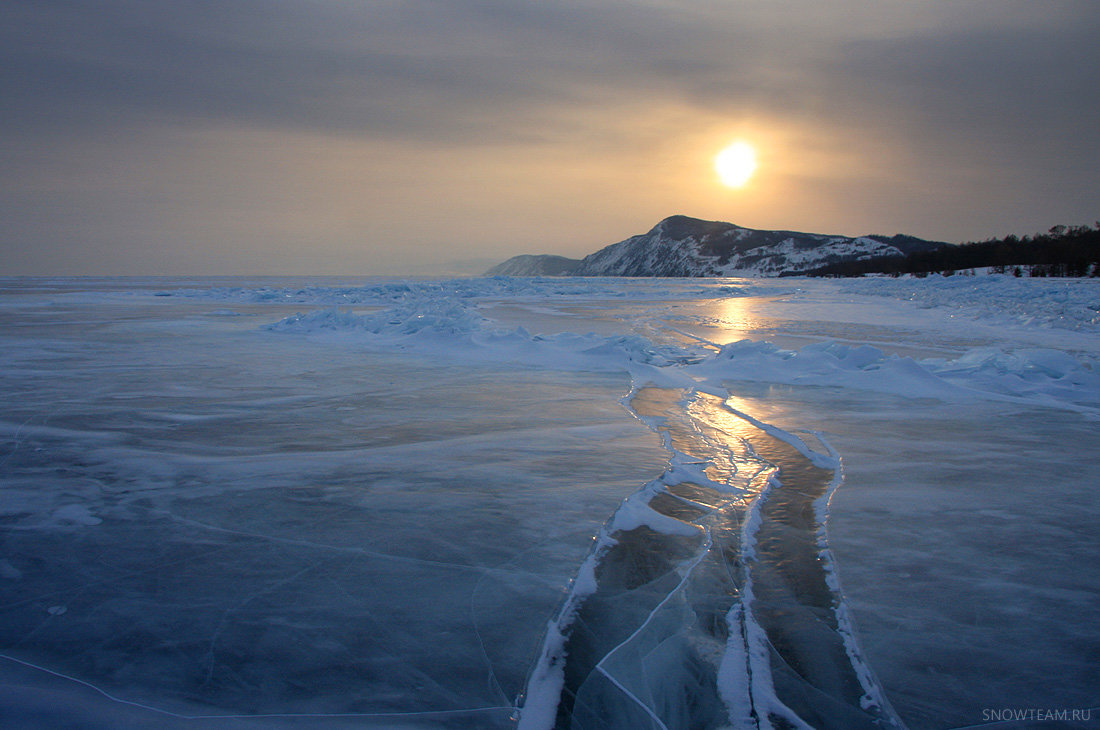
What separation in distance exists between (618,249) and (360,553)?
648 feet

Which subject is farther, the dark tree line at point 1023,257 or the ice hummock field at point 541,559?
the dark tree line at point 1023,257

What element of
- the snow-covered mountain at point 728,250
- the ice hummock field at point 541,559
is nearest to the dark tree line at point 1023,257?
the ice hummock field at point 541,559

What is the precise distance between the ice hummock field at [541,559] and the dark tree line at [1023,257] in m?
38.0

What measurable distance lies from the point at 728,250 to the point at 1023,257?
115m

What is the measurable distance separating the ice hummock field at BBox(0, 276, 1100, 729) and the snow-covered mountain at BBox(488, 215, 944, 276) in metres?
128

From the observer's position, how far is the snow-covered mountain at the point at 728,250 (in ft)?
441

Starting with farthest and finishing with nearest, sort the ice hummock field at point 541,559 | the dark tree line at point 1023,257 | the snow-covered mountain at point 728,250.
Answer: the snow-covered mountain at point 728,250
the dark tree line at point 1023,257
the ice hummock field at point 541,559

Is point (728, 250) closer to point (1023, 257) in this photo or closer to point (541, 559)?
point (1023, 257)

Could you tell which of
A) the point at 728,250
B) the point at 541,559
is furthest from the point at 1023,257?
the point at 728,250

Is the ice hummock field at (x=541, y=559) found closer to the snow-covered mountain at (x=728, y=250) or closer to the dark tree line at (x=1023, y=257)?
the dark tree line at (x=1023, y=257)

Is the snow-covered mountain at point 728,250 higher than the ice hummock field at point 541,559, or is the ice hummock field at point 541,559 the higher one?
the snow-covered mountain at point 728,250

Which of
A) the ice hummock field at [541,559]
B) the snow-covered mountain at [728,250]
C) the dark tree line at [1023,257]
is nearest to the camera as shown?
the ice hummock field at [541,559]

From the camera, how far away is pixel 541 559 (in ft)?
7.61

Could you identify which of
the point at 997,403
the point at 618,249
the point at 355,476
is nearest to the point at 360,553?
the point at 355,476
